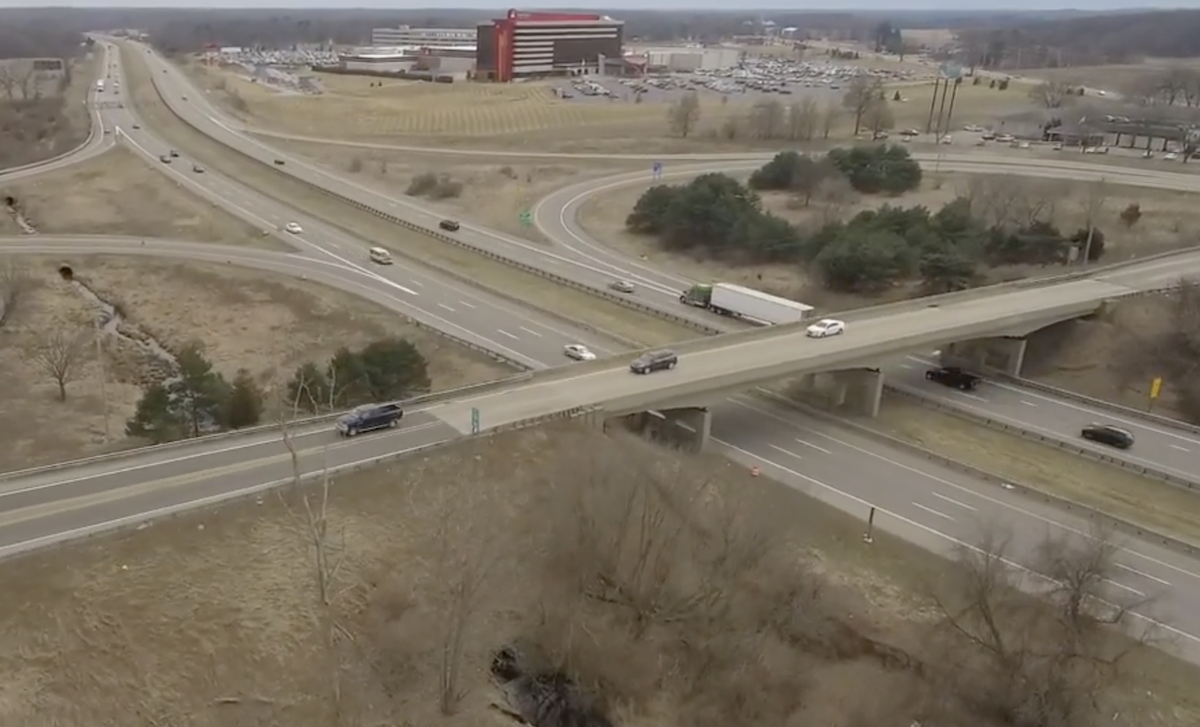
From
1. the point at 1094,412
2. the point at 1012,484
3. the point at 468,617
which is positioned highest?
the point at 1094,412

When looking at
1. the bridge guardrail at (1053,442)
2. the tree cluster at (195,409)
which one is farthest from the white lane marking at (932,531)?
the tree cluster at (195,409)

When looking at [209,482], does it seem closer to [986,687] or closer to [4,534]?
[4,534]

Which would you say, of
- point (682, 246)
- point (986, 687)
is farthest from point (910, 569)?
point (682, 246)

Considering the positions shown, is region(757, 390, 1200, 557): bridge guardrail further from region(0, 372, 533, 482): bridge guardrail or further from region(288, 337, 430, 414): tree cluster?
region(288, 337, 430, 414): tree cluster

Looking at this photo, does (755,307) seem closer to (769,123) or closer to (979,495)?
(979,495)

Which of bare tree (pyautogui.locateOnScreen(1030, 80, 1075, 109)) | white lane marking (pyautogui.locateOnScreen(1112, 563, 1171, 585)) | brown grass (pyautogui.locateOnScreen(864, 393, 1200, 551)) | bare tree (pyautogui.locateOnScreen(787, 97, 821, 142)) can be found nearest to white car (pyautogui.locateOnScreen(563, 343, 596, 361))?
brown grass (pyautogui.locateOnScreen(864, 393, 1200, 551))

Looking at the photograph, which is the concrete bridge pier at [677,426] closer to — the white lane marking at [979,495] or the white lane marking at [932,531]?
the white lane marking at [932,531]

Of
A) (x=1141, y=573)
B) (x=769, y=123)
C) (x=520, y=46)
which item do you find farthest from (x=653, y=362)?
(x=520, y=46)
